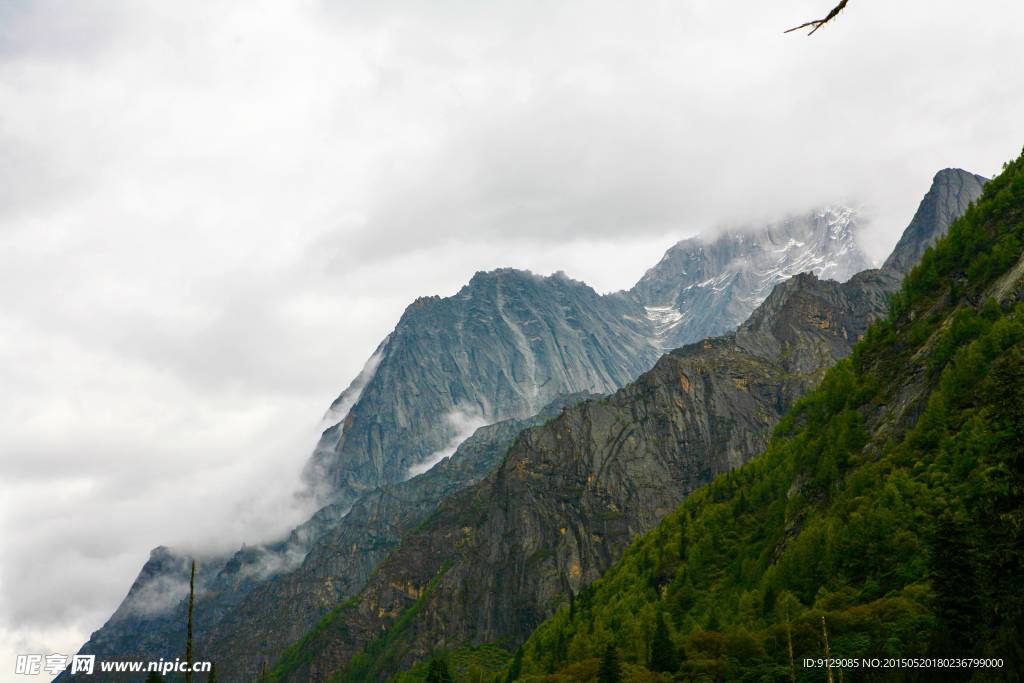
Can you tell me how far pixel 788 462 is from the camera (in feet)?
604

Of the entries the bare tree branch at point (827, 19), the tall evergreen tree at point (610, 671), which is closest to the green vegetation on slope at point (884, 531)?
the tall evergreen tree at point (610, 671)

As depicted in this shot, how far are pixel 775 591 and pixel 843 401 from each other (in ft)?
209

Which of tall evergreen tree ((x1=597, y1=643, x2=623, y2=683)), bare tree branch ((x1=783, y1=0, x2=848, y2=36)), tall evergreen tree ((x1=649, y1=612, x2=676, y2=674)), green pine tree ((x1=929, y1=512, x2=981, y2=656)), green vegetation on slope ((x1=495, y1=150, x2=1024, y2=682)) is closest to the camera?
bare tree branch ((x1=783, y1=0, x2=848, y2=36))

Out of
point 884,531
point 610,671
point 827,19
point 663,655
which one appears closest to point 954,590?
point 663,655

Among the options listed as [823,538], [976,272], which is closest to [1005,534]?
[823,538]

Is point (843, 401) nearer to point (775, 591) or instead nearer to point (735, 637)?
point (775, 591)

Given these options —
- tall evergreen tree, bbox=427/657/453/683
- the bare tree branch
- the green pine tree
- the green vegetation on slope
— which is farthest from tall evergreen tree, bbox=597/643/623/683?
the bare tree branch

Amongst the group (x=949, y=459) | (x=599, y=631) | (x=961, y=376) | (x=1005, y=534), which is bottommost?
(x=599, y=631)

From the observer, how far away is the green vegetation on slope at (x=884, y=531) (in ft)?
200

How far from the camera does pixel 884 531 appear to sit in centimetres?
10550

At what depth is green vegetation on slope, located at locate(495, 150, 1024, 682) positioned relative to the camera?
2402 inches

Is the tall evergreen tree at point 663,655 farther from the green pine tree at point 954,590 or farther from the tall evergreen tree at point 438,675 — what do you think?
the green pine tree at point 954,590

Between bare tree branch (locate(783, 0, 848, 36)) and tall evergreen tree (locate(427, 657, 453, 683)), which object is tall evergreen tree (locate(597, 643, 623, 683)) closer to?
tall evergreen tree (locate(427, 657, 453, 683))

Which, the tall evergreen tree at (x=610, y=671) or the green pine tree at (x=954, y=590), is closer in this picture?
the green pine tree at (x=954, y=590)
